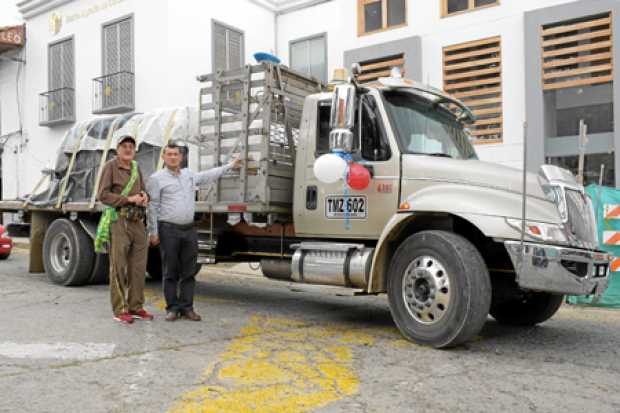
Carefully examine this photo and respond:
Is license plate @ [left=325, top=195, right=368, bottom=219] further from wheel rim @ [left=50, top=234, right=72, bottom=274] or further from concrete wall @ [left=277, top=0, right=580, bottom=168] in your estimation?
concrete wall @ [left=277, top=0, right=580, bottom=168]

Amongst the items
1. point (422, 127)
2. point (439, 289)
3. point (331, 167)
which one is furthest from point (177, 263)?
point (422, 127)

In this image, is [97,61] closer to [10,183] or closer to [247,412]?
[10,183]

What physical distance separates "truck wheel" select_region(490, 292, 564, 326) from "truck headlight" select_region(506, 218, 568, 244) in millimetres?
1315

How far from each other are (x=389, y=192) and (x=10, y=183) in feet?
63.3

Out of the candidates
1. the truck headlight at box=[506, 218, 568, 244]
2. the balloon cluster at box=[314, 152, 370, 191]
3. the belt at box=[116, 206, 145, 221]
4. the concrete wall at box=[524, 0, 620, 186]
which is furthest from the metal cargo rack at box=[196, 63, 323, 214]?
the concrete wall at box=[524, 0, 620, 186]

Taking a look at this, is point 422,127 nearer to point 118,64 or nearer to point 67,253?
point 67,253

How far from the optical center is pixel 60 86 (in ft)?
62.5

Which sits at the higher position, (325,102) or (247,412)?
(325,102)

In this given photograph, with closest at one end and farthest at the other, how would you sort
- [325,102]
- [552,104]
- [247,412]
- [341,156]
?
1. [247,412]
2. [341,156]
3. [325,102]
4. [552,104]

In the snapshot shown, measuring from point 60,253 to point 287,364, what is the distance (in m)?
5.84

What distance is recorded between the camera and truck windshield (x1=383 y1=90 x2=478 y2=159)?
5.80m

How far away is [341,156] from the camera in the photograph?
555 cm

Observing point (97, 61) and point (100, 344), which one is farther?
point (97, 61)

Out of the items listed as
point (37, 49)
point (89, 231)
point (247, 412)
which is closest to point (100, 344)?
point (247, 412)
